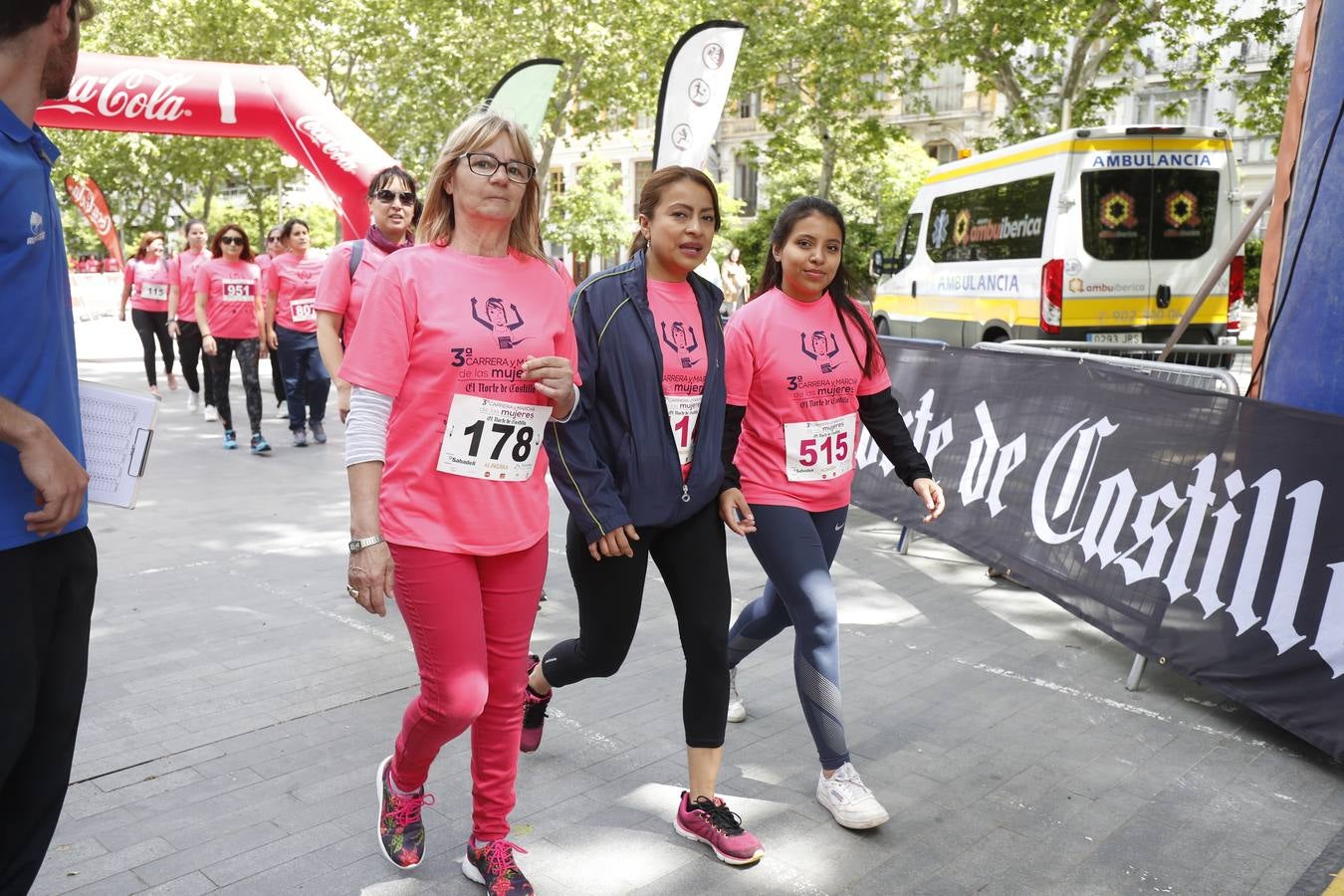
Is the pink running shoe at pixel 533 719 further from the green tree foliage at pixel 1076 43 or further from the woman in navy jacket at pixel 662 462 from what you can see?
the green tree foliage at pixel 1076 43

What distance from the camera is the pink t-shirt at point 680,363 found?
3510mm

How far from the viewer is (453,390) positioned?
2.93 meters

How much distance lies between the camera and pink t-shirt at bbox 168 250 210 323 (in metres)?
12.7

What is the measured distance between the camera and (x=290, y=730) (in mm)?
4383

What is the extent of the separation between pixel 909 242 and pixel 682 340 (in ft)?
45.6

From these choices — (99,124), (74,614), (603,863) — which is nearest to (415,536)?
(74,614)

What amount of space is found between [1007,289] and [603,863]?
37.8 ft

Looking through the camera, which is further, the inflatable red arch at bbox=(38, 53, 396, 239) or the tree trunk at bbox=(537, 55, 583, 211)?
the tree trunk at bbox=(537, 55, 583, 211)

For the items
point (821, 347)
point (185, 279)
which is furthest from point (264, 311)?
point (821, 347)

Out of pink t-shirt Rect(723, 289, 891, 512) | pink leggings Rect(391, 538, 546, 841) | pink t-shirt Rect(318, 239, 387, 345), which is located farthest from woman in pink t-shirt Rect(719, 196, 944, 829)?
pink t-shirt Rect(318, 239, 387, 345)

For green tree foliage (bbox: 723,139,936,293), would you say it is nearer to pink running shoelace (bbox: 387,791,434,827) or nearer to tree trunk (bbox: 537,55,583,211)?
tree trunk (bbox: 537,55,583,211)

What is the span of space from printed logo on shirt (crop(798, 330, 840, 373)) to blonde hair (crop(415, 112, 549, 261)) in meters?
1.07

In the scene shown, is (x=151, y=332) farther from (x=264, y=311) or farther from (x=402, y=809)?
(x=402, y=809)

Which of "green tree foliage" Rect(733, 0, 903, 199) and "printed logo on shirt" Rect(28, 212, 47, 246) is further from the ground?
"green tree foliage" Rect(733, 0, 903, 199)
